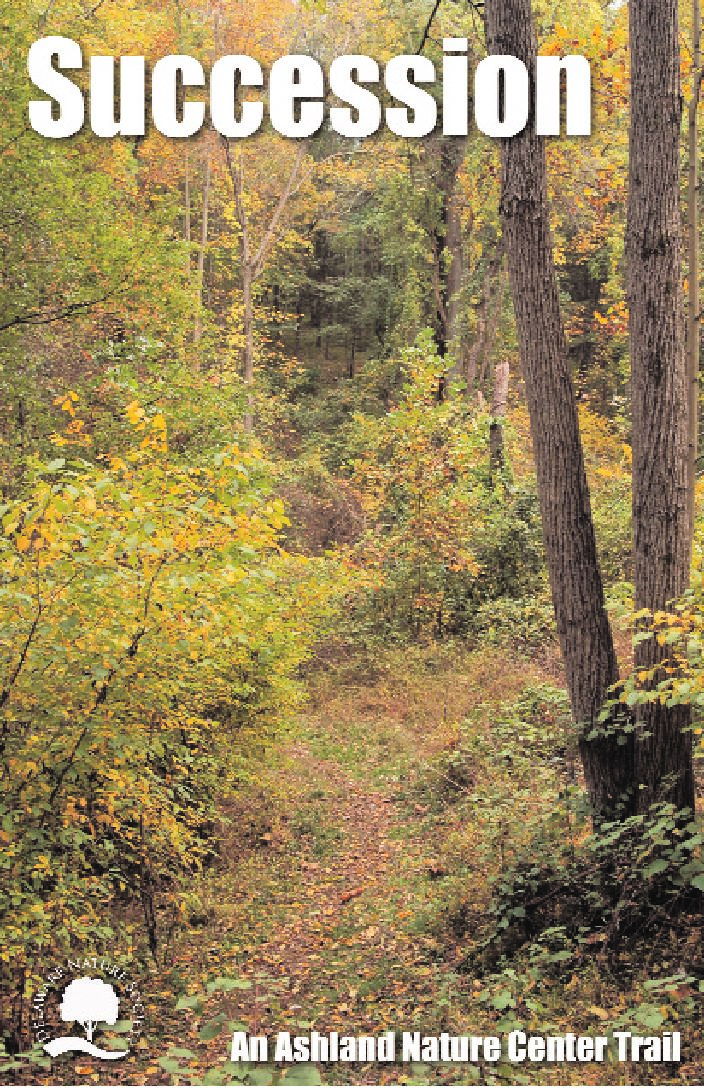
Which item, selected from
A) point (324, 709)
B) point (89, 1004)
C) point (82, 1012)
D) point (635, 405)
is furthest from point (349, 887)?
point (324, 709)

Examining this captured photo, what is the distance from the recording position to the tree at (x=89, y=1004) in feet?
14.0

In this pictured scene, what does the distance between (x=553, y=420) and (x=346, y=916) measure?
3792mm

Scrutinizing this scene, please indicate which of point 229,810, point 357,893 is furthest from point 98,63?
point 357,893

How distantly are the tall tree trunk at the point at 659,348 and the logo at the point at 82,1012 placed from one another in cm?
304

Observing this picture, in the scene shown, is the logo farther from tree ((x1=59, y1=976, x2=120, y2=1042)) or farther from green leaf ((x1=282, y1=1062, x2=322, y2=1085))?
green leaf ((x1=282, y1=1062, x2=322, y2=1085))

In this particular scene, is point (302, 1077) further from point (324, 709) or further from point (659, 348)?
point (324, 709)

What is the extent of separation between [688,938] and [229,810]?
471 cm

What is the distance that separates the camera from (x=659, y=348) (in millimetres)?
5094

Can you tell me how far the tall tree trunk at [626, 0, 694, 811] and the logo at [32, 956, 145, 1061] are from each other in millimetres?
3040

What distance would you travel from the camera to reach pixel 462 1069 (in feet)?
13.5

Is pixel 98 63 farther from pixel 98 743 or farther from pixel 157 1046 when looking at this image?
pixel 157 1046

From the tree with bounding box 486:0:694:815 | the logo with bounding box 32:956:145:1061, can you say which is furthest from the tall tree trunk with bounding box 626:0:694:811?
the logo with bounding box 32:956:145:1061

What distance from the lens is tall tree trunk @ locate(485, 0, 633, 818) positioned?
5.49m

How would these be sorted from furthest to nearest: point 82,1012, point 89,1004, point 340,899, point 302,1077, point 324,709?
1. point 324,709
2. point 340,899
3. point 89,1004
4. point 82,1012
5. point 302,1077
